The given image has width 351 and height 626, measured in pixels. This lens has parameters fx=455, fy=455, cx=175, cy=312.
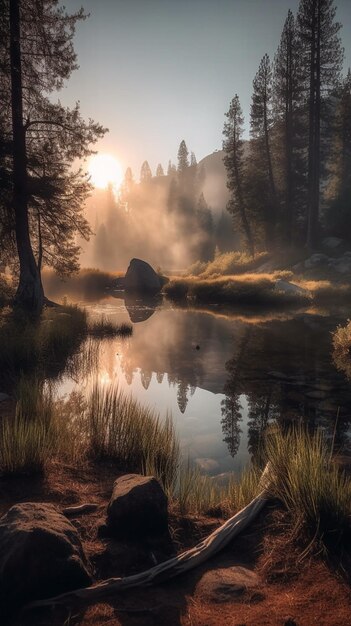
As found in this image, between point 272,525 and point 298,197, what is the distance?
4045 cm

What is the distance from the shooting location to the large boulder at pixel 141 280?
133ft

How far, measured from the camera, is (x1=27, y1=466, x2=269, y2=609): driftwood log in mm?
3100

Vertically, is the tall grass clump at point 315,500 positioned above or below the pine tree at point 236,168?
below

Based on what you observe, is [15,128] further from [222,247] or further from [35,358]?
[222,247]

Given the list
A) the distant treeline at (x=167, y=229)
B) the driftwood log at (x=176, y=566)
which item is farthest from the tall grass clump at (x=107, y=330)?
the distant treeline at (x=167, y=229)

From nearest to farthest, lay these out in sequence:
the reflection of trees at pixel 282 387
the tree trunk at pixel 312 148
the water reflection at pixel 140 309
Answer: the reflection of trees at pixel 282 387, the water reflection at pixel 140 309, the tree trunk at pixel 312 148

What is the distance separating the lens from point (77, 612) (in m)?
2.96

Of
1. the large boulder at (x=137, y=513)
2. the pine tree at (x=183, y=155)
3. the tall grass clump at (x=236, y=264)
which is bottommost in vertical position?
the large boulder at (x=137, y=513)

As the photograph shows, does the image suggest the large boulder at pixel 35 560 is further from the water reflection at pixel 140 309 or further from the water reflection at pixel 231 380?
the water reflection at pixel 140 309

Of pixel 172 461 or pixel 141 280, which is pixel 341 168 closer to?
pixel 141 280

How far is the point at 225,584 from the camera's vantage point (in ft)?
10.7

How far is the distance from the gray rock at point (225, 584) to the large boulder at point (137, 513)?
2.26ft

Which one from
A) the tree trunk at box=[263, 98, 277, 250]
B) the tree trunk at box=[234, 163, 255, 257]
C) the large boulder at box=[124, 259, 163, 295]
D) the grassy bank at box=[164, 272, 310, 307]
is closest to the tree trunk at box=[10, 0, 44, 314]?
the grassy bank at box=[164, 272, 310, 307]

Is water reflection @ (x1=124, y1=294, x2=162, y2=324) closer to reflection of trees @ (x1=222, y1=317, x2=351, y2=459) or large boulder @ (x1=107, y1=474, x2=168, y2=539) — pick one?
reflection of trees @ (x1=222, y1=317, x2=351, y2=459)
